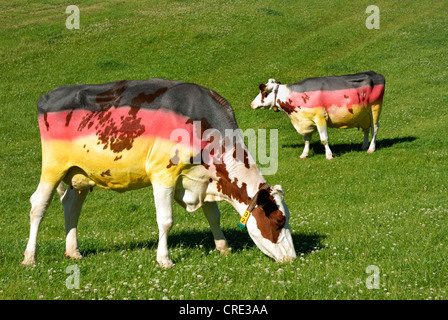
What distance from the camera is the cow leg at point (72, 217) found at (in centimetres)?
913

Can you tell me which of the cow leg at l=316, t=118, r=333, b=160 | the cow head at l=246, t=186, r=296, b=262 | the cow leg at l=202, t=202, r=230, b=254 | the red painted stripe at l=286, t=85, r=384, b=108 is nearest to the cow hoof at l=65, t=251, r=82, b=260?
the cow leg at l=202, t=202, r=230, b=254

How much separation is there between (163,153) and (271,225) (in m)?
2.09

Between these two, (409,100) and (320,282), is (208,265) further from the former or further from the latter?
(409,100)

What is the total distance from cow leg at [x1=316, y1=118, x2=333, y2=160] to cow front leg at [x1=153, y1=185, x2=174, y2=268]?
12224 mm

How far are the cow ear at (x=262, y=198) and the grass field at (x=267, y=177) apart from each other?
3.30ft

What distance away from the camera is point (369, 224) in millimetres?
10609

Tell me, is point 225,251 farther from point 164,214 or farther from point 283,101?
point 283,101

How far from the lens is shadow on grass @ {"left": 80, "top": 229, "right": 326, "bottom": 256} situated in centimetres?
944

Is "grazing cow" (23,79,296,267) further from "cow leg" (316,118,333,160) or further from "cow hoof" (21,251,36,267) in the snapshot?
"cow leg" (316,118,333,160)

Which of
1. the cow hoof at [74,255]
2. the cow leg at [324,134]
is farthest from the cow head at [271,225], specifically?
the cow leg at [324,134]

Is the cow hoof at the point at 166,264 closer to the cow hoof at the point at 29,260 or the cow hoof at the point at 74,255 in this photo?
the cow hoof at the point at 74,255

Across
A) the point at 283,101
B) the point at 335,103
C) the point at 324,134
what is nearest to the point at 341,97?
the point at 335,103

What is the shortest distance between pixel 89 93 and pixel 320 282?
4971 mm

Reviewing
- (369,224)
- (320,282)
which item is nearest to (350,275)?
(320,282)
